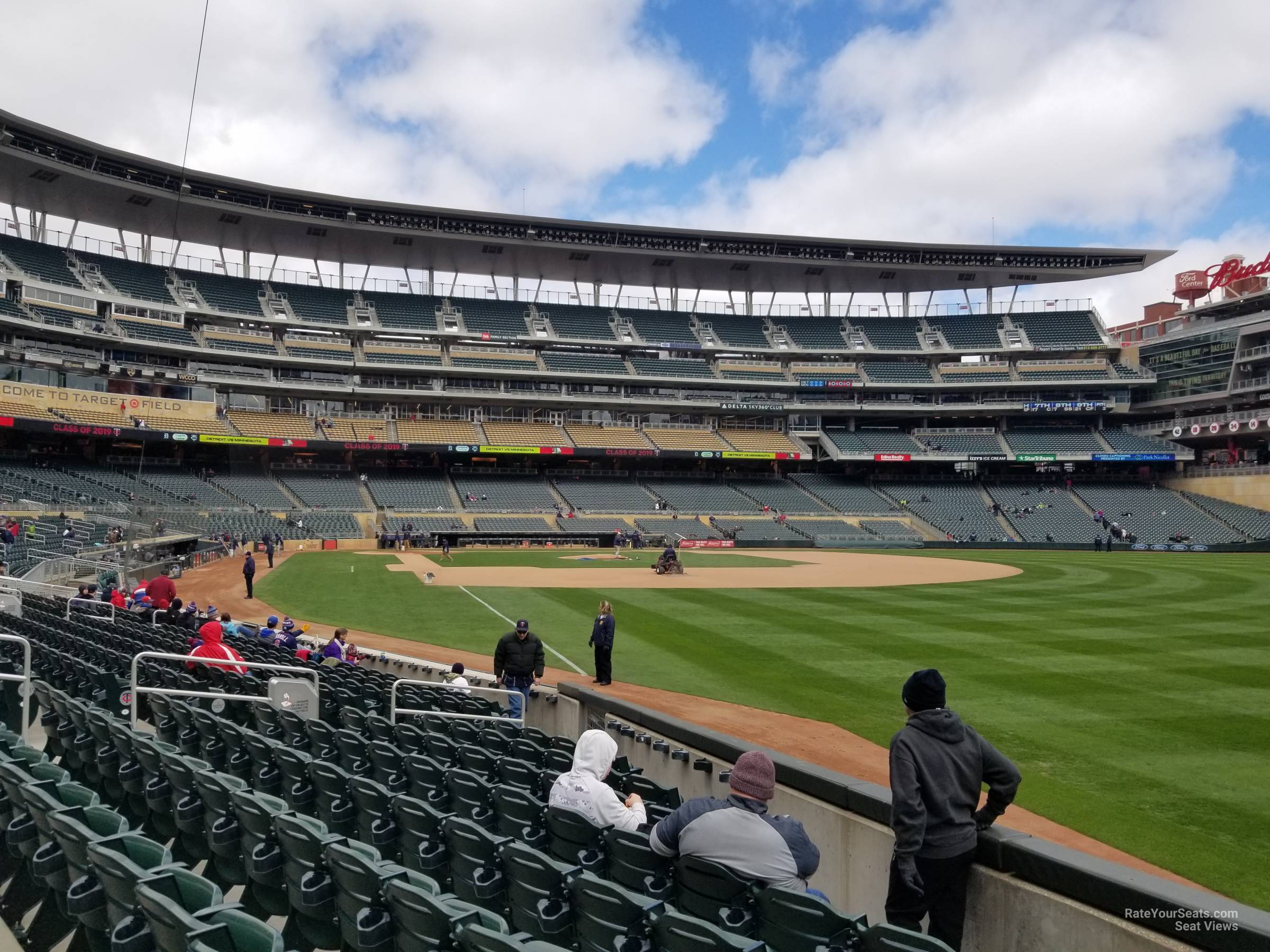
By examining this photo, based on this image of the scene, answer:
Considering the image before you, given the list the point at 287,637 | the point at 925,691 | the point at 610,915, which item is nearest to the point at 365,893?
the point at 610,915

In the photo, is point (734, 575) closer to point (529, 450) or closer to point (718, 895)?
point (529, 450)

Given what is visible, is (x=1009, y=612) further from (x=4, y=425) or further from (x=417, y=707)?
(x=4, y=425)

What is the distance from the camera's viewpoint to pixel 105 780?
22.5 feet

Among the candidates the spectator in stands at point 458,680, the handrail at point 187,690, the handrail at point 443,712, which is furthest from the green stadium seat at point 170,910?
the spectator in stands at point 458,680

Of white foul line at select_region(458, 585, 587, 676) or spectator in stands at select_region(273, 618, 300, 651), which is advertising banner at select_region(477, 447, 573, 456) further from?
spectator in stands at select_region(273, 618, 300, 651)

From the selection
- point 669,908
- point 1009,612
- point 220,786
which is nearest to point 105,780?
point 220,786

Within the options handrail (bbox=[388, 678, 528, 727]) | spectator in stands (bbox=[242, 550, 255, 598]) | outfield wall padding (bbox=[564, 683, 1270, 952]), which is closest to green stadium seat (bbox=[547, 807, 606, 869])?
outfield wall padding (bbox=[564, 683, 1270, 952])

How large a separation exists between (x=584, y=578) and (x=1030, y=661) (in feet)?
70.6

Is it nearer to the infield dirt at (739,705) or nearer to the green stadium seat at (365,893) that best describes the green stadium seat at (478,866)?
the green stadium seat at (365,893)

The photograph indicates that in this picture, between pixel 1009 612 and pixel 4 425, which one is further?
pixel 4 425

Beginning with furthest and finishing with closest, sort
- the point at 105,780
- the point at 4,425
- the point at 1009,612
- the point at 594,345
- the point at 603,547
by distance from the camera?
1. the point at 594,345
2. the point at 603,547
3. the point at 4,425
4. the point at 1009,612
5. the point at 105,780

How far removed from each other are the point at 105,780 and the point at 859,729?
1042cm

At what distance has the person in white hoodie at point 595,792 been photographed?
18.7 feet

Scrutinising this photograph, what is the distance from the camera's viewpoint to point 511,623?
2411 centimetres
